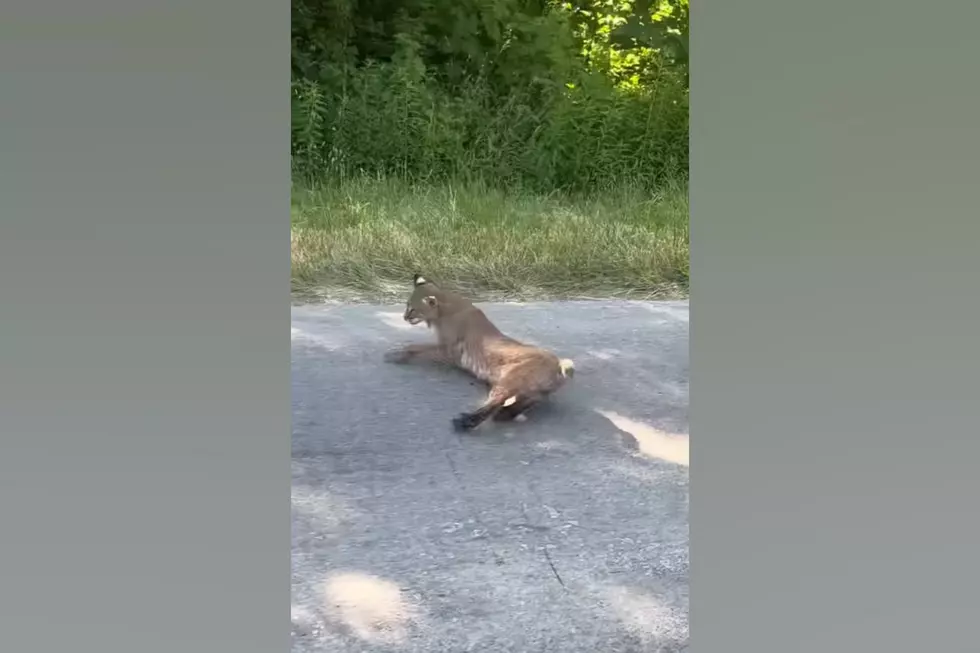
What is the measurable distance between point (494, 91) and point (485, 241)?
0.77 feet

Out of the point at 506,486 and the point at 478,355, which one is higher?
the point at 478,355

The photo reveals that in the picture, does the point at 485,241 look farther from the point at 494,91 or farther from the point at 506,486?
the point at 506,486

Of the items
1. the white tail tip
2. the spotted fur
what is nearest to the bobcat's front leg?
the spotted fur

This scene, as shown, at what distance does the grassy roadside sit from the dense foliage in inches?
1.3

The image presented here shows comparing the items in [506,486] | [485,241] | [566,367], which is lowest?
[506,486]

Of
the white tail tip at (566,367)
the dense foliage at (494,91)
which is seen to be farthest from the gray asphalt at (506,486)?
the dense foliage at (494,91)

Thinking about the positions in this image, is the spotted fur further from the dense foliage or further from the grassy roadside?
the dense foliage

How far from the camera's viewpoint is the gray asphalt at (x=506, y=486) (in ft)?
4.82

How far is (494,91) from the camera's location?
1591 millimetres

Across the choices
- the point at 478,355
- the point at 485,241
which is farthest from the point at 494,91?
the point at 478,355

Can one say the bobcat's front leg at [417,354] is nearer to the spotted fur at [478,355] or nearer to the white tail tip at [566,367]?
the spotted fur at [478,355]

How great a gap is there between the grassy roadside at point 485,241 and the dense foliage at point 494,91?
0.11 ft
